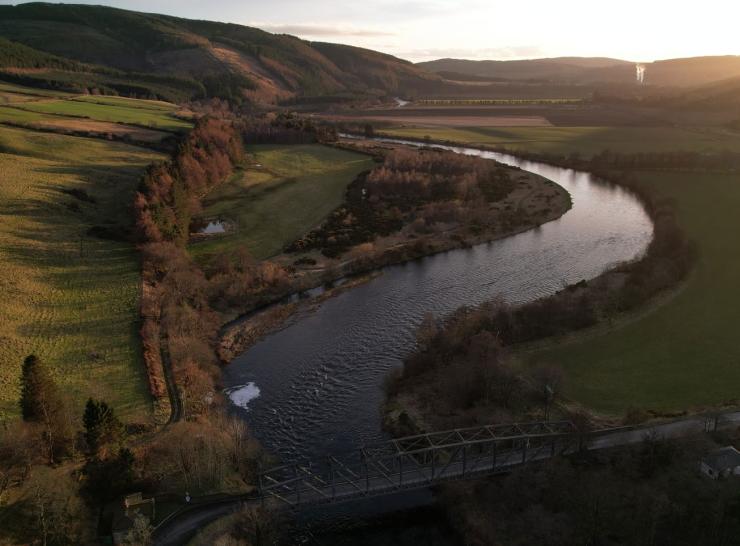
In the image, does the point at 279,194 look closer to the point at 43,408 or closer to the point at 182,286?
the point at 182,286

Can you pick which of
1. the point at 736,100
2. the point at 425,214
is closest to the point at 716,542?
the point at 425,214

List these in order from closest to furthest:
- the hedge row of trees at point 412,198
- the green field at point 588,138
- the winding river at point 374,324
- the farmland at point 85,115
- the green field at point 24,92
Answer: the winding river at point 374,324 < the hedge row of trees at point 412,198 < the farmland at point 85,115 < the green field at point 24,92 < the green field at point 588,138

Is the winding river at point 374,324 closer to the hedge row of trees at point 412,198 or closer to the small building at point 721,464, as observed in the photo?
the hedge row of trees at point 412,198

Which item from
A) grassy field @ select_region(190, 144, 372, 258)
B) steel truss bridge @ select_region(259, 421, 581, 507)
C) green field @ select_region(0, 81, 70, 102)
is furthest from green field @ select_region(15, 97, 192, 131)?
steel truss bridge @ select_region(259, 421, 581, 507)

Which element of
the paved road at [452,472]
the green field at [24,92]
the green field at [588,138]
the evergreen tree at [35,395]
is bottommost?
the paved road at [452,472]

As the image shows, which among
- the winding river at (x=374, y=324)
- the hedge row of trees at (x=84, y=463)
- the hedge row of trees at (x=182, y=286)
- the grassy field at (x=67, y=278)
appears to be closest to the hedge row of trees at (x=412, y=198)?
the winding river at (x=374, y=324)

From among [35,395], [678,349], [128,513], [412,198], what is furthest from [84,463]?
[412,198]
